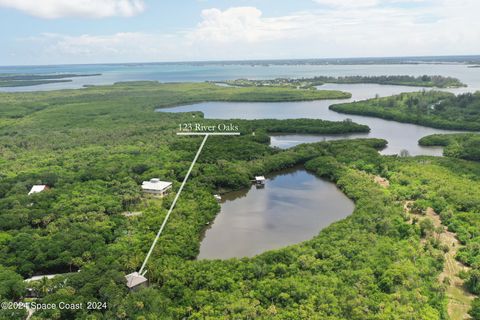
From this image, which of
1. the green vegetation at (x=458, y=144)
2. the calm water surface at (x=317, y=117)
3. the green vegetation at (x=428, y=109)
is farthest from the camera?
the green vegetation at (x=428, y=109)

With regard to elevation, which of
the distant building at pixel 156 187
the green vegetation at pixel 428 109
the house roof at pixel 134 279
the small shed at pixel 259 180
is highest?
the green vegetation at pixel 428 109

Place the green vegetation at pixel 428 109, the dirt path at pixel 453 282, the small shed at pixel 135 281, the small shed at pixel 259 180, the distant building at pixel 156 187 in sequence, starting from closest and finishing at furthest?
1. the dirt path at pixel 453 282
2. the small shed at pixel 135 281
3. the distant building at pixel 156 187
4. the small shed at pixel 259 180
5. the green vegetation at pixel 428 109

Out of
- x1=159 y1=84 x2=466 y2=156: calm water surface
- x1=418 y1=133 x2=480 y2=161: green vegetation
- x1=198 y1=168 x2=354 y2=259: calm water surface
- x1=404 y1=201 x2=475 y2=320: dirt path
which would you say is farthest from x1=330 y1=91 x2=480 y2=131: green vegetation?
x1=404 y1=201 x2=475 y2=320: dirt path

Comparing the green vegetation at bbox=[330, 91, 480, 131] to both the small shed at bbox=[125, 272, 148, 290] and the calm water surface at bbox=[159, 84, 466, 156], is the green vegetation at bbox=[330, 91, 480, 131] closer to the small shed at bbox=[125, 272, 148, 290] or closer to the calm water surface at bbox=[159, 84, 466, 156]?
the calm water surface at bbox=[159, 84, 466, 156]

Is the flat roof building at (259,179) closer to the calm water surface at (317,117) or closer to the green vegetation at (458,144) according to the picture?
the calm water surface at (317,117)

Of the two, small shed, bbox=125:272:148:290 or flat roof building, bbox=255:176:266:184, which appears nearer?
small shed, bbox=125:272:148:290

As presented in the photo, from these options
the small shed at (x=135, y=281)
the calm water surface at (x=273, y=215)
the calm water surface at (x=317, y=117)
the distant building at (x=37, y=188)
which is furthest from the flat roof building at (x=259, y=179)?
the distant building at (x=37, y=188)

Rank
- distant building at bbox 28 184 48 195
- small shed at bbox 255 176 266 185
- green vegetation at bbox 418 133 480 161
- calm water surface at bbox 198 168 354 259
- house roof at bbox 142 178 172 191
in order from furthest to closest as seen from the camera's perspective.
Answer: green vegetation at bbox 418 133 480 161
small shed at bbox 255 176 266 185
house roof at bbox 142 178 172 191
distant building at bbox 28 184 48 195
calm water surface at bbox 198 168 354 259

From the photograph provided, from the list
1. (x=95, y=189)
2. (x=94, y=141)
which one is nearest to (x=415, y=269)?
(x=95, y=189)
